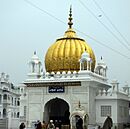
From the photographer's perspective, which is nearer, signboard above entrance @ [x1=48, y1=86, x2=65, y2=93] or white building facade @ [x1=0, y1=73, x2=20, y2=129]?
signboard above entrance @ [x1=48, y1=86, x2=65, y2=93]

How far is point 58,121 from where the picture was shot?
30328mm

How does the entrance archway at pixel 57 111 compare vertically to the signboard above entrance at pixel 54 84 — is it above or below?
below

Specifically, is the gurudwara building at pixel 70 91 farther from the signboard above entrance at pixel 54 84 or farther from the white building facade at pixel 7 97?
the white building facade at pixel 7 97

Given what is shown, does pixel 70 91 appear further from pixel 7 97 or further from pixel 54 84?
pixel 7 97

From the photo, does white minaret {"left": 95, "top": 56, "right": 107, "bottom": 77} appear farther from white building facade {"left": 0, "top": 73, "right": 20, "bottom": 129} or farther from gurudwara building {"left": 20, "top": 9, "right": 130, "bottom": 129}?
white building facade {"left": 0, "top": 73, "right": 20, "bottom": 129}

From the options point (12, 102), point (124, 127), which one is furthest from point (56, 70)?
point (12, 102)

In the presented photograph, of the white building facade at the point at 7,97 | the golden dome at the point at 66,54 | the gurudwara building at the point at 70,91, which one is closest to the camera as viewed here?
the gurudwara building at the point at 70,91

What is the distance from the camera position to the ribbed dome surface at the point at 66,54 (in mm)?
30075

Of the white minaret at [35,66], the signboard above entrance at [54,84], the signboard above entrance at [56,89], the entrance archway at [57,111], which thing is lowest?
the entrance archway at [57,111]

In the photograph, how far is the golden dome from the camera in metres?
30.1

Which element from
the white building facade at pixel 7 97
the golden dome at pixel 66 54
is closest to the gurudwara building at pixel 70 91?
the golden dome at pixel 66 54

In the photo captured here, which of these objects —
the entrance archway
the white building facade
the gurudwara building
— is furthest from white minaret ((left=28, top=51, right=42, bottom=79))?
the white building facade

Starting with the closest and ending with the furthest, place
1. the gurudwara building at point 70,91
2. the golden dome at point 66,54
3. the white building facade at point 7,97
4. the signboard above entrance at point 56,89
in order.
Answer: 1. the gurudwara building at point 70,91
2. the signboard above entrance at point 56,89
3. the golden dome at point 66,54
4. the white building facade at point 7,97

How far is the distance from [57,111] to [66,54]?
4659 millimetres
